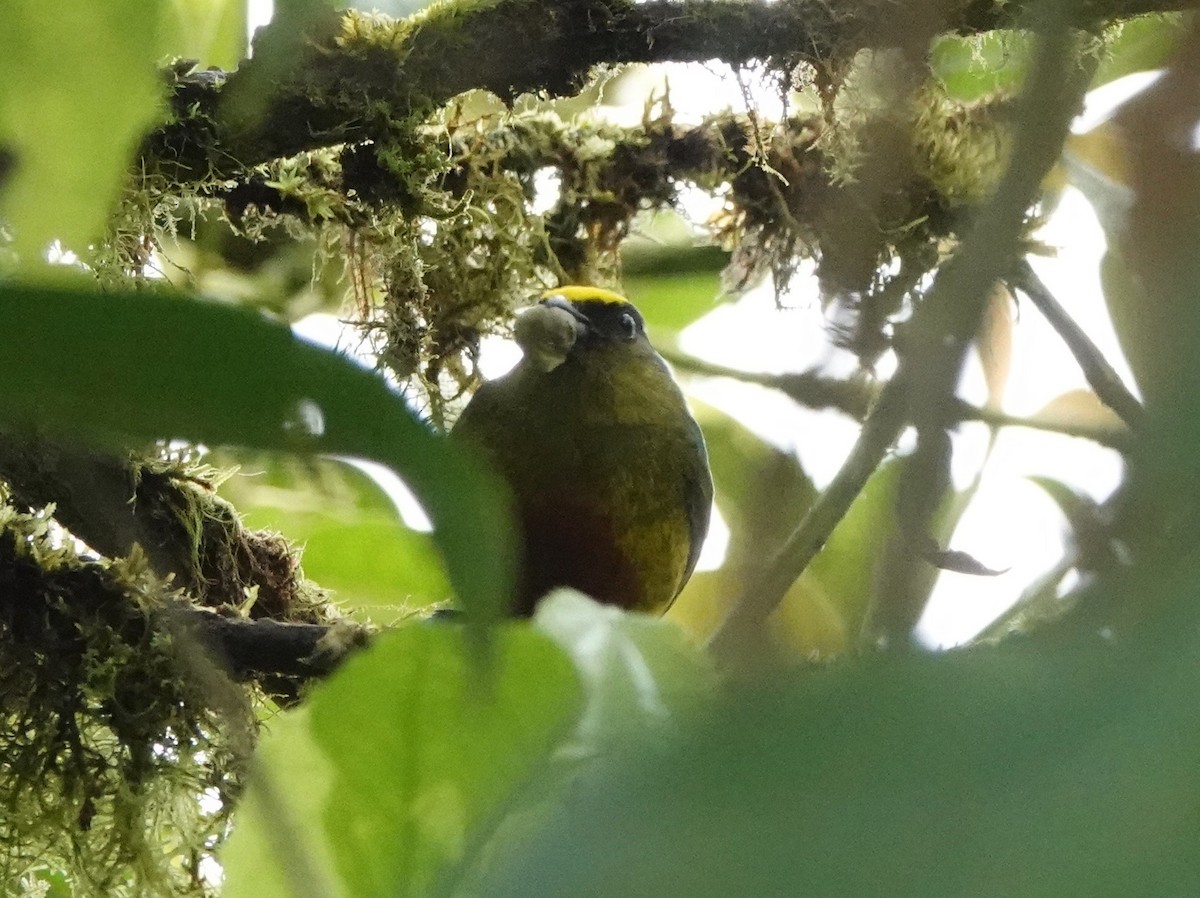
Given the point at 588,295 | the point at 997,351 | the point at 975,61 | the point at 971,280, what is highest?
the point at 588,295

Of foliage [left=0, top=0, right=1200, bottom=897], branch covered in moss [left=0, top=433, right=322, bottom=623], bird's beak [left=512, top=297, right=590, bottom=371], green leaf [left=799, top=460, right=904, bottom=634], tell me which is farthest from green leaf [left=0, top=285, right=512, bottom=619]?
bird's beak [left=512, top=297, right=590, bottom=371]

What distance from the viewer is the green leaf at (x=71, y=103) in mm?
432

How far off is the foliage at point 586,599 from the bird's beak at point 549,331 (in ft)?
1.65

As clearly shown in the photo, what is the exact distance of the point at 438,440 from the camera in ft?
1.24

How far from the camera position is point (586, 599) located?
2.31 ft

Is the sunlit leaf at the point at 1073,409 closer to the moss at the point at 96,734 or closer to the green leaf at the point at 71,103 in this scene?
the green leaf at the point at 71,103

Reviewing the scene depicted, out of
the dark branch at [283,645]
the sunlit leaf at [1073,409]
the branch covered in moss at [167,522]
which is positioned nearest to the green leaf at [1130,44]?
the sunlit leaf at [1073,409]

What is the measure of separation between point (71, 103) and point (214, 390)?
0.15m

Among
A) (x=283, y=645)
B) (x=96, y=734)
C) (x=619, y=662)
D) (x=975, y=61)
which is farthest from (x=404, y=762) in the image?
(x=975, y=61)

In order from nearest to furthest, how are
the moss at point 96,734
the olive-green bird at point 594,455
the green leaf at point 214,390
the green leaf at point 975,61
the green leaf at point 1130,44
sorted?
the green leaf at point 214,390 → the green leaf at point 1130,44 → the moss at point 96,734 → the green leaf at point 975,61 → the olive-green bird at point 594,455

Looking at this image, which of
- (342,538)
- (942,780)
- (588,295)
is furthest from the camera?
(588,295)

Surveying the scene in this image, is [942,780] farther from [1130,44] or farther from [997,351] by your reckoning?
[1130,44]

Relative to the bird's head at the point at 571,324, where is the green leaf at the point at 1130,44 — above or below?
below

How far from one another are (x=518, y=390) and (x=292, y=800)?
4.96ft
